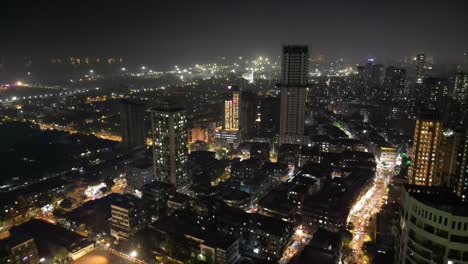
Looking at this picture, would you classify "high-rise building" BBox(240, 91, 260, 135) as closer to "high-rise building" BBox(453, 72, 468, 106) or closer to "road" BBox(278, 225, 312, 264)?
"road" BBox(278, 225, 312, 264)

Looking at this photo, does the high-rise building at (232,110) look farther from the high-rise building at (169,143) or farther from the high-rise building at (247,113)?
the high-rise building at (169,143)

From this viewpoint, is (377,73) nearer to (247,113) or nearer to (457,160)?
(247,113)

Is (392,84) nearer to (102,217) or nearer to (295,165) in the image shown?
(295,165)

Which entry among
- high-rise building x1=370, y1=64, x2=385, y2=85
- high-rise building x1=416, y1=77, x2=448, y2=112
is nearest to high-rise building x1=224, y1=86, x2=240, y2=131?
high-rise building x1=416, y1=77, x2=448, y2=112

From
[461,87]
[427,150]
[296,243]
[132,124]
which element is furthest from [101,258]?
[461,87]

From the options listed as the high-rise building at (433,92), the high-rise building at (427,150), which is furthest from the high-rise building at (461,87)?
the high-rise building at (427,150)

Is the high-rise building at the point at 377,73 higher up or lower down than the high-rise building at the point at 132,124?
higher up

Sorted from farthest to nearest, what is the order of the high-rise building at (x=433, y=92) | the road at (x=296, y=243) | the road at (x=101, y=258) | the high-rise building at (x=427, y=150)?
the high-rise building at (x=433, y=92) → the high-rise building at (x=427, y=150) → the road at (x=296, y=243) → the road at (x=101, y=258)

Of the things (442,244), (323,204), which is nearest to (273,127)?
(323,204)
